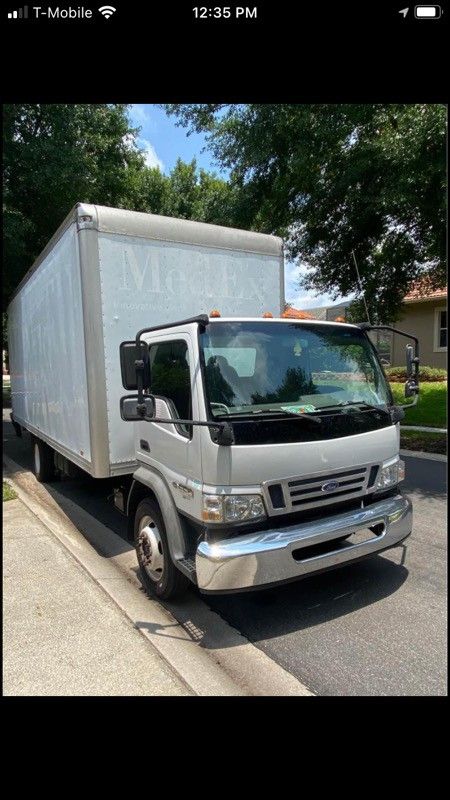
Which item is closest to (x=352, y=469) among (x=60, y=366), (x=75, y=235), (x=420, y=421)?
(x=75, y=235)

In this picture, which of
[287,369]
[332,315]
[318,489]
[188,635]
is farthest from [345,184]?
[188,635]

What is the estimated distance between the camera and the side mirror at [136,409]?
3.42 metres

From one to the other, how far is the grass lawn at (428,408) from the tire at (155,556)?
651cm

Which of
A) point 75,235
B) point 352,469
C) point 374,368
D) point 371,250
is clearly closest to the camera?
point 352,469

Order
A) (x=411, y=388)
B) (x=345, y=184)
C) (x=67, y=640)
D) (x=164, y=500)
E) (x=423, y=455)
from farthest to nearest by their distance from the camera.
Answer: (x=345, y=184) < (x=423, y=455) < (x=411, y=388) < (x=164, y=500) < (x=67, y=640)

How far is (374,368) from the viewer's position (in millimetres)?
3877

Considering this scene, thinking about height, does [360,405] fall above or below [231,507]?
above

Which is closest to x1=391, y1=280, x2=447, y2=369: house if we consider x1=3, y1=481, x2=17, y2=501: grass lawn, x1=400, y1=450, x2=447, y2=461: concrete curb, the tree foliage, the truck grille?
the tree foliage

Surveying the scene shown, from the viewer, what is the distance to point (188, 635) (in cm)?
317

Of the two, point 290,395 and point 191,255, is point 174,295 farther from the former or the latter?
point 290,395

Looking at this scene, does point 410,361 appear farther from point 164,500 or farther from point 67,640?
point 67,640

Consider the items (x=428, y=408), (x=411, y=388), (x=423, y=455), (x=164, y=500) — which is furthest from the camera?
(x=428, y=408)

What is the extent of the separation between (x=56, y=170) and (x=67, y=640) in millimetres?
10182

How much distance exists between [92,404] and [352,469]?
2.31 metres
